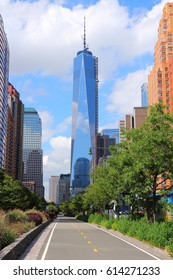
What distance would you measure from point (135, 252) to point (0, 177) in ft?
136

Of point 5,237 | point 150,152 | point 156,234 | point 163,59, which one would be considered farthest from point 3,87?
point 5,237

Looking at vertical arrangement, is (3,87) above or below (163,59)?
below

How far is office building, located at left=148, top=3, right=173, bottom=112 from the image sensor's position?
131250 mm

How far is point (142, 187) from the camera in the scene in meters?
25.6

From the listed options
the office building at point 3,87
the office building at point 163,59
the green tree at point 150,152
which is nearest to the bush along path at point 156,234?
the green tree at point 150,152

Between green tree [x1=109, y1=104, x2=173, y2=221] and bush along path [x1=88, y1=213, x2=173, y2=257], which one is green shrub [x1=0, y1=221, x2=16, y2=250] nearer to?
bush along path [x1=88, y1=213, x2=173, y2=257]

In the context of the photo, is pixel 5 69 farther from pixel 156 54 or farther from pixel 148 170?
pixel 148 170

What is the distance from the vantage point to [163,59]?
13838 cm

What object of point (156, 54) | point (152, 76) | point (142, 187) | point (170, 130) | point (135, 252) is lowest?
point (135, 252)

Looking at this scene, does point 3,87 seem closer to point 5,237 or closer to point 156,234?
point 156,234

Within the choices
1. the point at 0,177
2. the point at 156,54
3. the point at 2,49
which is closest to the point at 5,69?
the point at 2,49

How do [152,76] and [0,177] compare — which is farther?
[152,76]

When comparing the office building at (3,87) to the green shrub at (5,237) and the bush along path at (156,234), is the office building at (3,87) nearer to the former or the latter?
the bush along path at (156,234)

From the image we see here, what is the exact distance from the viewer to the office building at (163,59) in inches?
5167
